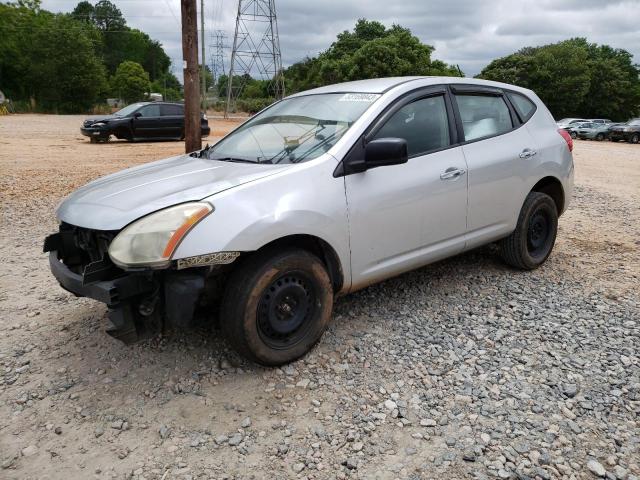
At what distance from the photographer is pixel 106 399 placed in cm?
291

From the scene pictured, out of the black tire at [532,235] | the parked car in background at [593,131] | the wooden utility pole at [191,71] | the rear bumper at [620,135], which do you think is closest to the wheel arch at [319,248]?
the black tire at [532,235]

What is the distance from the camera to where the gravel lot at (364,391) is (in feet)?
8.04

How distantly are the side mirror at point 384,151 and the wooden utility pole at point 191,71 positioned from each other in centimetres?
525

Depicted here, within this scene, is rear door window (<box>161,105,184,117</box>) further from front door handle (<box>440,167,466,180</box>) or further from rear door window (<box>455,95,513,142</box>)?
front door handle (<box>440,167,466,180</box>)

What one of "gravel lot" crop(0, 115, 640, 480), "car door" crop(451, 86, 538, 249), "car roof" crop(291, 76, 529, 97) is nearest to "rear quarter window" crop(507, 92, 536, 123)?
"car door" crop(451, 86, 538, 249)

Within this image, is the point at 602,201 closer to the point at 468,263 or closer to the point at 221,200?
the point at 468,263

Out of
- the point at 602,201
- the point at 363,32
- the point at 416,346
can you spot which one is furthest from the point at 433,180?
the point at 363,32

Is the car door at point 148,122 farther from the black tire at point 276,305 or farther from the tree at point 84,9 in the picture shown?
the tree at point 84,9

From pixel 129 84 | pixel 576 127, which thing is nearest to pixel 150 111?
pixel 576 127

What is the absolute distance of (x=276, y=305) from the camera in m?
3.05

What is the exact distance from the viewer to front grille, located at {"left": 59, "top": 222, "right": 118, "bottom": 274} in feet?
9.62

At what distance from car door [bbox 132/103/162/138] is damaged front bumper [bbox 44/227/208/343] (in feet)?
53.8

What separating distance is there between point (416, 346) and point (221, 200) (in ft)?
5.35

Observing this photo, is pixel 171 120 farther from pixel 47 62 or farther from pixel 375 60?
pixel 47 62
